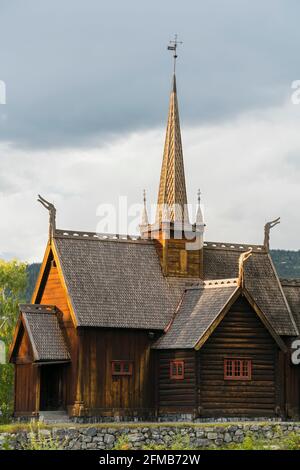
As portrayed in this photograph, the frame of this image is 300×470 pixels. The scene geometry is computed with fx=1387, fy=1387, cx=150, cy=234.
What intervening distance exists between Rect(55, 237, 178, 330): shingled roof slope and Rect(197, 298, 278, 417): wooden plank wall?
288 cm

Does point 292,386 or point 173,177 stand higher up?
point 173,177

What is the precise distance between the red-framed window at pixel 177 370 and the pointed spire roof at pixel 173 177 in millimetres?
7302

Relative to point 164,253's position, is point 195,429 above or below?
below

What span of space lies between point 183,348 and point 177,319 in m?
2.35

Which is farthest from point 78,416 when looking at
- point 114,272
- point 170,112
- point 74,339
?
point 170,112

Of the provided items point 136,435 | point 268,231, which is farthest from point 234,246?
point 136,435

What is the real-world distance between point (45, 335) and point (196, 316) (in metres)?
6.31

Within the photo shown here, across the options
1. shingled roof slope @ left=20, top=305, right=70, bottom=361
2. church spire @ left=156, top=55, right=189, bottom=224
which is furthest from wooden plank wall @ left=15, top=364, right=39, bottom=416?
church spire @ left=156, top=55, right=189, bottom=224

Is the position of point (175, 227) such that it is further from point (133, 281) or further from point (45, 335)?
point (45, 335)

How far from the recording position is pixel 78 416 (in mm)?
55750

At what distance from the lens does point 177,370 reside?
188ft

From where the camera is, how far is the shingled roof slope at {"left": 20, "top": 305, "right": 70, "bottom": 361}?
185ft
